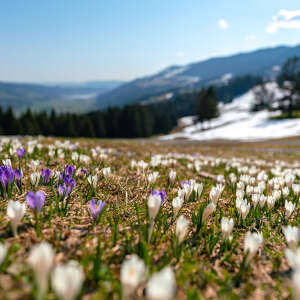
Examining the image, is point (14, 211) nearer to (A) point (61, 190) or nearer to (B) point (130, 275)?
(A) point (61, 190)

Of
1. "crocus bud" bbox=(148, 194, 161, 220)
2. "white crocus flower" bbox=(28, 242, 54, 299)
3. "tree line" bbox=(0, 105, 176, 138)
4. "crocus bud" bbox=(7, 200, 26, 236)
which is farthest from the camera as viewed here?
"tree line" bbox=(0, 105, 176, 138)

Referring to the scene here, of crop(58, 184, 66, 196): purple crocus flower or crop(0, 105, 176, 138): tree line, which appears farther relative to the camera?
crop(0, 105, 176, 138): tree line

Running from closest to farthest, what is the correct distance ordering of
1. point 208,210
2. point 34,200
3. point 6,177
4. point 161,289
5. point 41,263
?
point 161,289 → point 41,263 → point 34,200 → point 208,210 → point 6,177

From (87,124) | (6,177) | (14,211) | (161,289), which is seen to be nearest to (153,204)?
(161,289)

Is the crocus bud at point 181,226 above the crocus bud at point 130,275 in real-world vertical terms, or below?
below

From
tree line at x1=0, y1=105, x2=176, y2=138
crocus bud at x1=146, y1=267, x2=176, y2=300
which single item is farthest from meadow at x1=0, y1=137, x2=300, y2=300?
tree line at x1=0, y1=105, x2=176, y2=138

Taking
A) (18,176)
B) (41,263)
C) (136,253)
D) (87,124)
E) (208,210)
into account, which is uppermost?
(87,124)

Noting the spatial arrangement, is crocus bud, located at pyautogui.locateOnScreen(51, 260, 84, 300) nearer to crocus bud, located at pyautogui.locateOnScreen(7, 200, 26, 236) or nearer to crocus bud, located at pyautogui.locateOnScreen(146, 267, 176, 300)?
crocus bud, located at pyautogui.locateOnScreen(146, 267, 176, 300)

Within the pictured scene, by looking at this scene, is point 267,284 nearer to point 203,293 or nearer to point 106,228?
point 203,293

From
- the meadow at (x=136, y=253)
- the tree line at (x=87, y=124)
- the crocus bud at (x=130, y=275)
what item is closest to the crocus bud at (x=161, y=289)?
the meadow at (x=136, y=253)

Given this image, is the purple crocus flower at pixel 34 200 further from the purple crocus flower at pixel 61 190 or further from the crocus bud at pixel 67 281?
the crocus bud at pixel 67 281

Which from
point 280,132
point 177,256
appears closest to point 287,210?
point 177,256

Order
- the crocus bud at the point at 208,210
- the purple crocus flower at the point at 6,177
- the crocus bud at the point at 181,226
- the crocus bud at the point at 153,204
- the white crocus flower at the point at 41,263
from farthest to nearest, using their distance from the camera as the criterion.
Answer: the purple crocus flower at the point at 6,177 → the crocus bud at the point at 208,210 → the crocus bud at the point at 153,204 → the crocus bud at the point at 181,226 → the white crocus flower at the point at 41,263
